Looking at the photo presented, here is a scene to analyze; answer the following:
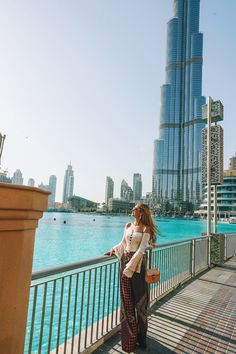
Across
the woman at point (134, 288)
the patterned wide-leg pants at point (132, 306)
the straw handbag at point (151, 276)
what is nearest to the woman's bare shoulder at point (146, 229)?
the woman at point (134, 288)

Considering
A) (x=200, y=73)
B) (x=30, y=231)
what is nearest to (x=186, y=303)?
(x=30, y=231)

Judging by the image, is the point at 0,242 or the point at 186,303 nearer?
the point at 0,242

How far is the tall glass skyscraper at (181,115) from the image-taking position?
151750mm

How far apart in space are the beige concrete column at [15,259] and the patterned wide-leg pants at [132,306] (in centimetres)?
180

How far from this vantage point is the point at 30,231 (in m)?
1.10

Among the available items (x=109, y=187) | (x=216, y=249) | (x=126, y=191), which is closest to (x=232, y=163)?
(x=126, y=191)

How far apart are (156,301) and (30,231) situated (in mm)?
3916

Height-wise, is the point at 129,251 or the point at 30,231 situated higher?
the point at 30,231

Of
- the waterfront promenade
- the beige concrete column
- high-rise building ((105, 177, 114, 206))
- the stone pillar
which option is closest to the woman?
the waterfront promenade

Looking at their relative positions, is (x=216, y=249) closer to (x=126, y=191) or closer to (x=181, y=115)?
(x=181, y=115)

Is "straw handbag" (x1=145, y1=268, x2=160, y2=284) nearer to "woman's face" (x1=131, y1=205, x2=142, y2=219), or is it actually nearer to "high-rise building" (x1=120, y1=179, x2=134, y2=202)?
"woman's face" (x1=131, y1=205, x2=142, y2=219)

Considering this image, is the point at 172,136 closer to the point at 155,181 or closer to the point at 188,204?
the point at 155,181

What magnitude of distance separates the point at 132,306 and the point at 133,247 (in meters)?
0.66

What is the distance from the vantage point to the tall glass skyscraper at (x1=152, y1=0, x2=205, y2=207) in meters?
152
